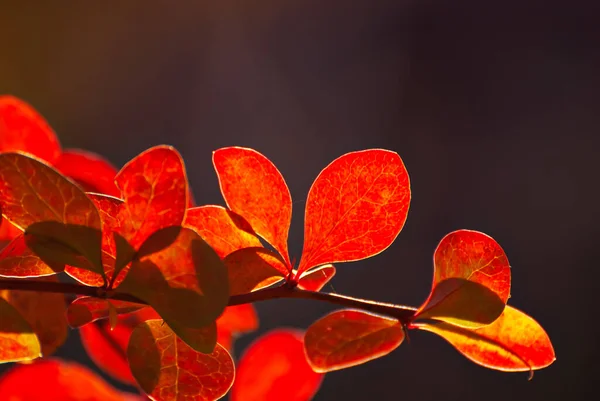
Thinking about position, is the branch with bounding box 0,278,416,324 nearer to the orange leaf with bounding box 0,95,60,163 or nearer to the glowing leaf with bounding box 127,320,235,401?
the glowing leaf with bounding box 127,320,235,401

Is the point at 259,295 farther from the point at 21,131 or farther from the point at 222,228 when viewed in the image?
the point at 21,131

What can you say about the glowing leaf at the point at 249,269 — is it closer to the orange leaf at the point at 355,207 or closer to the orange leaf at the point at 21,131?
the orange leaf at the point at 355,207

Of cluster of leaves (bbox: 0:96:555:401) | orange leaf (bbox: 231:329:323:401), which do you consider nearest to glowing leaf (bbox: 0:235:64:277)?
cluster of leaves (bbox: 0:96:555:401)

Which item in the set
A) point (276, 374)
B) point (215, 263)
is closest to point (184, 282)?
point (215, 263)

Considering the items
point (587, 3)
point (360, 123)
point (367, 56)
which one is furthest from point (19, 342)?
point (587, 3)

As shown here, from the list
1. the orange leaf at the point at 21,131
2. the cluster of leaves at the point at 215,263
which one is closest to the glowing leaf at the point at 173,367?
the cluster of leaves at the point at 215,263

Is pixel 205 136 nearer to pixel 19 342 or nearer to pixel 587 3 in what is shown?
pixel 587 3
